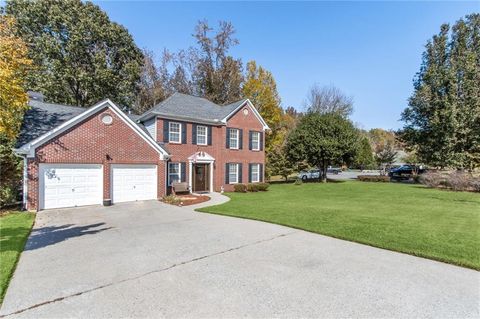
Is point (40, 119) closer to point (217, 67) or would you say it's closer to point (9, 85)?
point (9, 85)

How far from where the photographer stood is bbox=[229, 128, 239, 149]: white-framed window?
69.6 feet

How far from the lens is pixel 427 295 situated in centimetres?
420

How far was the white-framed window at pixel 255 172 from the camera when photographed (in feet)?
74.7

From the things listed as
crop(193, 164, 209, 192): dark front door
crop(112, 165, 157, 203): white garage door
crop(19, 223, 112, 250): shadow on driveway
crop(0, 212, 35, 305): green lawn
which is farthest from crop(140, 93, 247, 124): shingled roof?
crop(19, 223, 112, 250): shadow on driveway

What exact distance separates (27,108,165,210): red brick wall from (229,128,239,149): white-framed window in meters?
6.96

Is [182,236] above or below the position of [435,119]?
below

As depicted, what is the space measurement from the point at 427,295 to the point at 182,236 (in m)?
5.81

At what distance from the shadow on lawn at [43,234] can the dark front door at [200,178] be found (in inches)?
400

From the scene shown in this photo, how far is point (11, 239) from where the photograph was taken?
716 cm

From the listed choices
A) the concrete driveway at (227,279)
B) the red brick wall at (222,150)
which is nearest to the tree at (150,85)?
the red brick wall at (222,150)

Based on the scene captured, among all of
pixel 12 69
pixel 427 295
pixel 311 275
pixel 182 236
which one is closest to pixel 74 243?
pixel 182 236

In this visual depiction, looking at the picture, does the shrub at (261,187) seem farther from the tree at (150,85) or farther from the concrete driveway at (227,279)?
the tree at (150,85)

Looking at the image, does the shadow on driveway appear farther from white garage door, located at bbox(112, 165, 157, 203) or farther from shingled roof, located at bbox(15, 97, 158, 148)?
shingled roof, located at bbox(15, 97, 158, 148)

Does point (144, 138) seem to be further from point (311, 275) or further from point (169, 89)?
point (169, 89)
